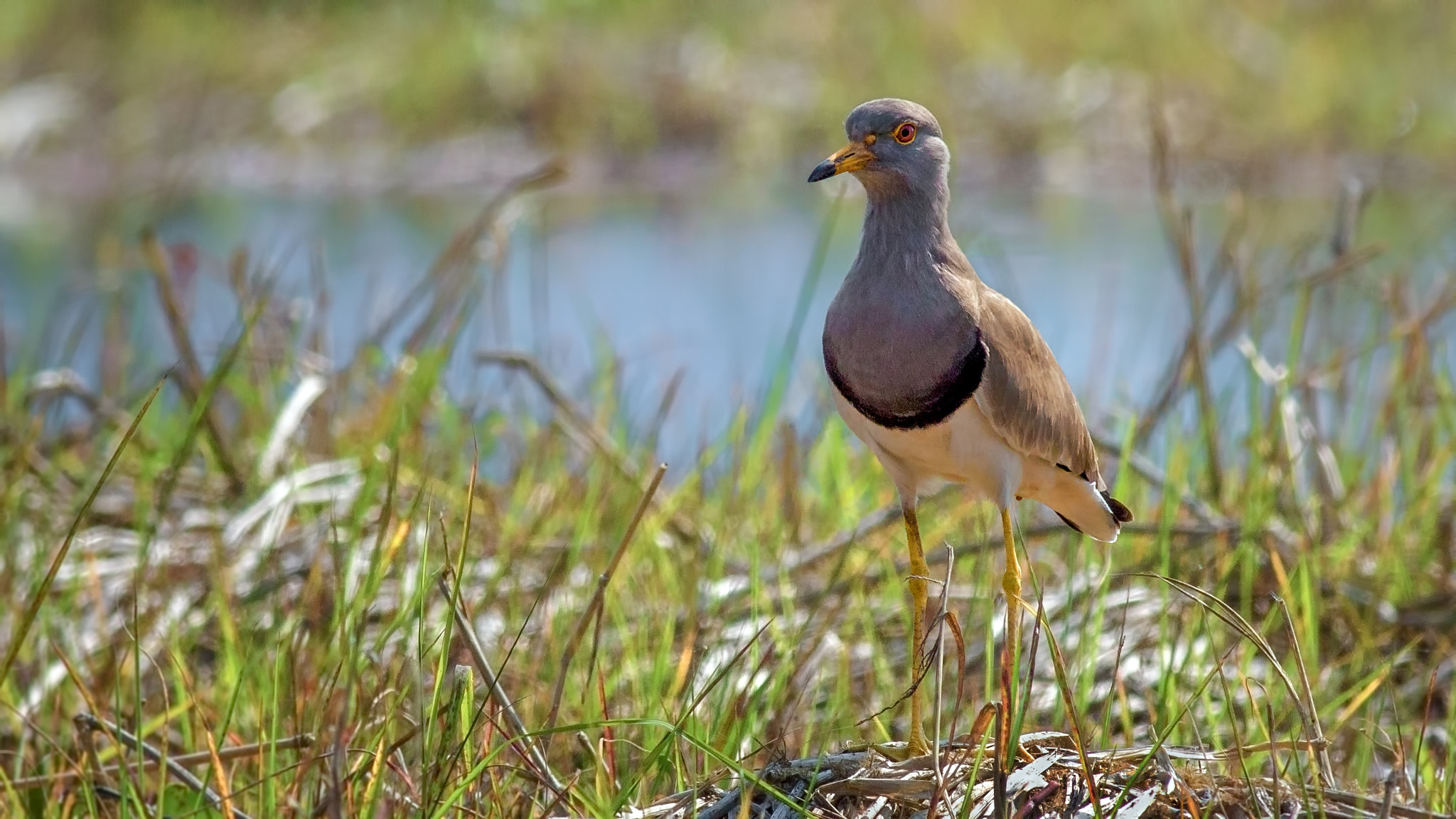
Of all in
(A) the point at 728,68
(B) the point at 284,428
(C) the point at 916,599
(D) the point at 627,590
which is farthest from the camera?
(A) the point at 728,68

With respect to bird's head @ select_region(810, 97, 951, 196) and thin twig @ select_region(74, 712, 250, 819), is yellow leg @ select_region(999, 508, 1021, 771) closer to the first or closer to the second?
bird's head @ select_region(810, 97, 951, 196)

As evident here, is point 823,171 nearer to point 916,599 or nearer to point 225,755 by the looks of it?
point 916,599

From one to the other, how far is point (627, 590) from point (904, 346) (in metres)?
1.35

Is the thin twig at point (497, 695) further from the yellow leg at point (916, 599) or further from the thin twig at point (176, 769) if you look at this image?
the yellow leg at point (916, 599)

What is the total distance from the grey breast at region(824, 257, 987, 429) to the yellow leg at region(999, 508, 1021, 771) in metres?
0.27

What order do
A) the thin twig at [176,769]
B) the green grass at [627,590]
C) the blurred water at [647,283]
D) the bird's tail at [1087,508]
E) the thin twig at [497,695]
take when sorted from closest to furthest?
the thin twig at [497,695] → the thin twig at [176,769] → the green grass at [627,590] → the bird's tail at [1087,508] → the blurred water at [647,283]

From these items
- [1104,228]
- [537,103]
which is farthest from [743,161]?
[1104,228]

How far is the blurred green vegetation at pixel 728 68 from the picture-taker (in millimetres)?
8531

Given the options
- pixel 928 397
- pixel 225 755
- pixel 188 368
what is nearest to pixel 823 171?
pixel 928 397

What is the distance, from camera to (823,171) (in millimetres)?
1864

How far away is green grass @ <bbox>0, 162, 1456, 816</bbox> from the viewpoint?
2.00 metres

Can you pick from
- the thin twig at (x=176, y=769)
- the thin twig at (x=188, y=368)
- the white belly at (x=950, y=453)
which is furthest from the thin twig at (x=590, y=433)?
the thin twig at (x=176, y=769)

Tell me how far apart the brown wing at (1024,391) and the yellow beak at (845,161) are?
0.23 m

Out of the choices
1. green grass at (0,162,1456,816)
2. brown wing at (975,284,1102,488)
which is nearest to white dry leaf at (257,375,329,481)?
green grass at (0,162,1456,816)
